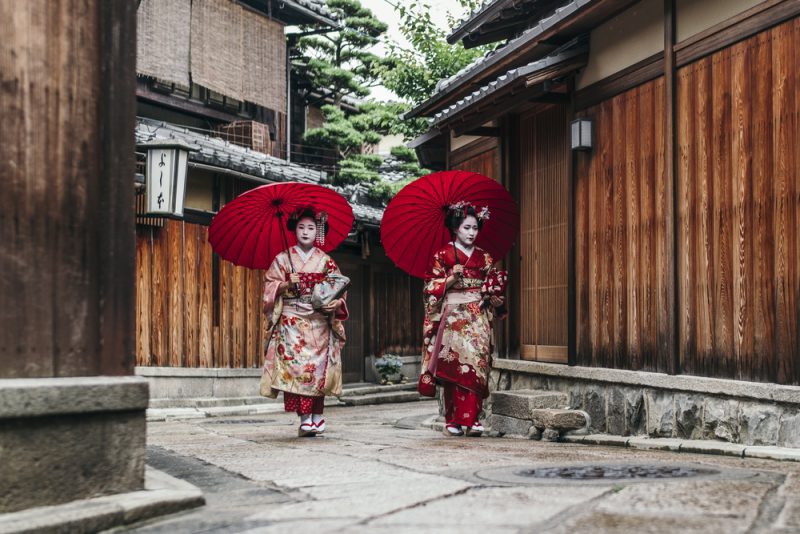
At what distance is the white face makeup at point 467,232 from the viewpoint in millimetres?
10141

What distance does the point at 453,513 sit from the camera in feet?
15.3

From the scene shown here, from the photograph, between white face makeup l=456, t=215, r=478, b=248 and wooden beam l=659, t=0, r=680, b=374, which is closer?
wooden beam l=659, t=0, r=680, b=374

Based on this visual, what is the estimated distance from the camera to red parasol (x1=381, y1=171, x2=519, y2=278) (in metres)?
10.1

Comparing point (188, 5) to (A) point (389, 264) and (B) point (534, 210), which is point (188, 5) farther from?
(B) point (534, 210)

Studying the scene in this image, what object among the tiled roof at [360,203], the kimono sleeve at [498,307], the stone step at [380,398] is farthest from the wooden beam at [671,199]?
the tiled roof at [360,203]

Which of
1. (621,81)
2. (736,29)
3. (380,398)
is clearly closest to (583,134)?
(621,81)

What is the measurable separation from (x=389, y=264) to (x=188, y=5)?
8.13 m

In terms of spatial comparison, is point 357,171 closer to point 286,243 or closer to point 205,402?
point 205,402

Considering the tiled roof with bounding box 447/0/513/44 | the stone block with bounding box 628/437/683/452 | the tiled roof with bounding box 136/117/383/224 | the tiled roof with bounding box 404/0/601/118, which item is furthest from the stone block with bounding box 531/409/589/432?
the tiled roof with bounding box 136/117/383/224

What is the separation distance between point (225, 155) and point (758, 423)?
41.4 ft

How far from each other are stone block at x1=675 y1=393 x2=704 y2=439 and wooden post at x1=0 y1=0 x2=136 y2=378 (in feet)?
16.7

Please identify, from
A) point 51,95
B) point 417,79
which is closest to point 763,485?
point 51,95

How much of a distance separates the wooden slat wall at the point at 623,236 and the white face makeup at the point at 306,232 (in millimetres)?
2956

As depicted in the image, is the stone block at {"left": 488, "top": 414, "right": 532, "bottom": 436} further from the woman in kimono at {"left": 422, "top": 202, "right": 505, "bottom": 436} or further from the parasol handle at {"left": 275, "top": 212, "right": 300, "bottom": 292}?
the parasol handle at {"left": 275, "top": 212, "right": 300, "bottom": 292}
